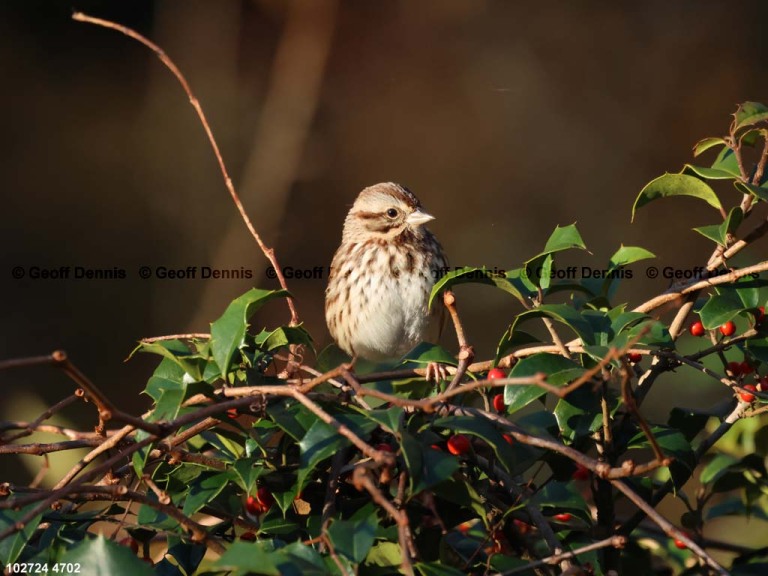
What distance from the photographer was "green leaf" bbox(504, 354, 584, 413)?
5.06ft

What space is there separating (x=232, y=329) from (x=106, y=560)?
0.35 meters

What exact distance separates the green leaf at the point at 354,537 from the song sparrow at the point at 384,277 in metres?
1.81

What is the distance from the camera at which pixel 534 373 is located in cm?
154

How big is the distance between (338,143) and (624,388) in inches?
164

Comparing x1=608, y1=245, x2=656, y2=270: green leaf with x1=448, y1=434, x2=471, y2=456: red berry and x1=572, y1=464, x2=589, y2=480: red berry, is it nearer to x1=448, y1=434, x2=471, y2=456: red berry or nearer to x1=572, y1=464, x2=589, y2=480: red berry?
x1=572, y1=464, x2=589, y2=480: red berry

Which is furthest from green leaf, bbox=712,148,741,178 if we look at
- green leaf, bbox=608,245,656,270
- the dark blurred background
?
the dark blurred background

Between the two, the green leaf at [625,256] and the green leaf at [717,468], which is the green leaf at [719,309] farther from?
the green leaf at [717,468]

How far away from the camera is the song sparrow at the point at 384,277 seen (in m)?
3.17

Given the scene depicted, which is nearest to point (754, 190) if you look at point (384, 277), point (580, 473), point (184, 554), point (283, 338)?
point (580, 473)

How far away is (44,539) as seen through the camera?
5.00ft

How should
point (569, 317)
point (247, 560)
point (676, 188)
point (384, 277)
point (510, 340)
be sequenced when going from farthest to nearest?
point (384, 277) → point (676, 188) → point (510, 340) → point (569, 317) → point (247, 560)

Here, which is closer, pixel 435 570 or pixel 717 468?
pixel 435 570

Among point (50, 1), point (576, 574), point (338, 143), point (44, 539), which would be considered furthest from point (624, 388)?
point (50, 1)

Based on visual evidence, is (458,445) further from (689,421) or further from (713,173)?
(713,173)
